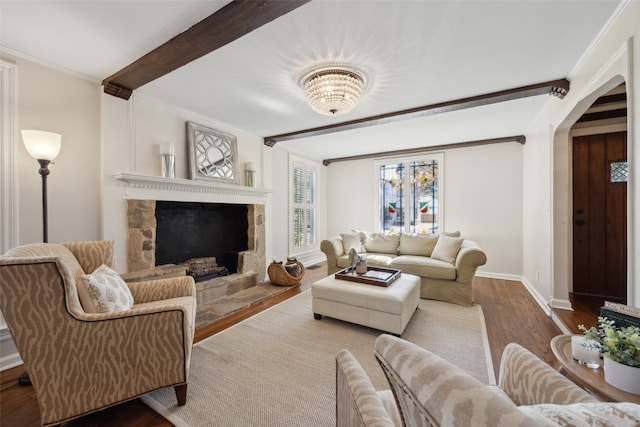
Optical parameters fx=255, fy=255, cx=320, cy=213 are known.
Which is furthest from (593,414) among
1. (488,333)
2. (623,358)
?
(488,333)

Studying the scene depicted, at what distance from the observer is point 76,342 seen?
1.28 metres

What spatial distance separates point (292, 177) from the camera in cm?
496

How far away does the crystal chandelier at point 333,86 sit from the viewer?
2.11 m

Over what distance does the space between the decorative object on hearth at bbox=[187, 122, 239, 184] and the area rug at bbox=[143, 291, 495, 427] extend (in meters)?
1.84

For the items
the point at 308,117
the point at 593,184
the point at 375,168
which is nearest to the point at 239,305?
the point at 308,117

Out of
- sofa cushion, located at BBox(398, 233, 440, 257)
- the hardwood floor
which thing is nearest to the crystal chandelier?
the hardwood floor

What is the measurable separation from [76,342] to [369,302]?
6.58ft

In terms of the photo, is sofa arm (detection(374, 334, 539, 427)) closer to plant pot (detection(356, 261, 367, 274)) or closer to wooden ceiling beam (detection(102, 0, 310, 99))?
wooden ceiling beam (detection(102, 0, 310, 99))

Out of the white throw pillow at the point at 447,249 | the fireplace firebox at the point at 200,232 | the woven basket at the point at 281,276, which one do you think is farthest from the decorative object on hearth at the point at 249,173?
the white throw pillow at the point at 447,249

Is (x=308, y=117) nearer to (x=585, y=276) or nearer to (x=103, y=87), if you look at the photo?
(x=103, y=87)

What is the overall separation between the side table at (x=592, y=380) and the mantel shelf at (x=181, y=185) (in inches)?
129

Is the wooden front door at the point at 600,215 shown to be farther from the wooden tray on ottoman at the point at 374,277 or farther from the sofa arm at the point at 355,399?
the sofa arm at the point at 355,399

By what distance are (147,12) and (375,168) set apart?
14.7ft

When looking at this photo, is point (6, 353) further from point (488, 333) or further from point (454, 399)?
point (488, 333)
